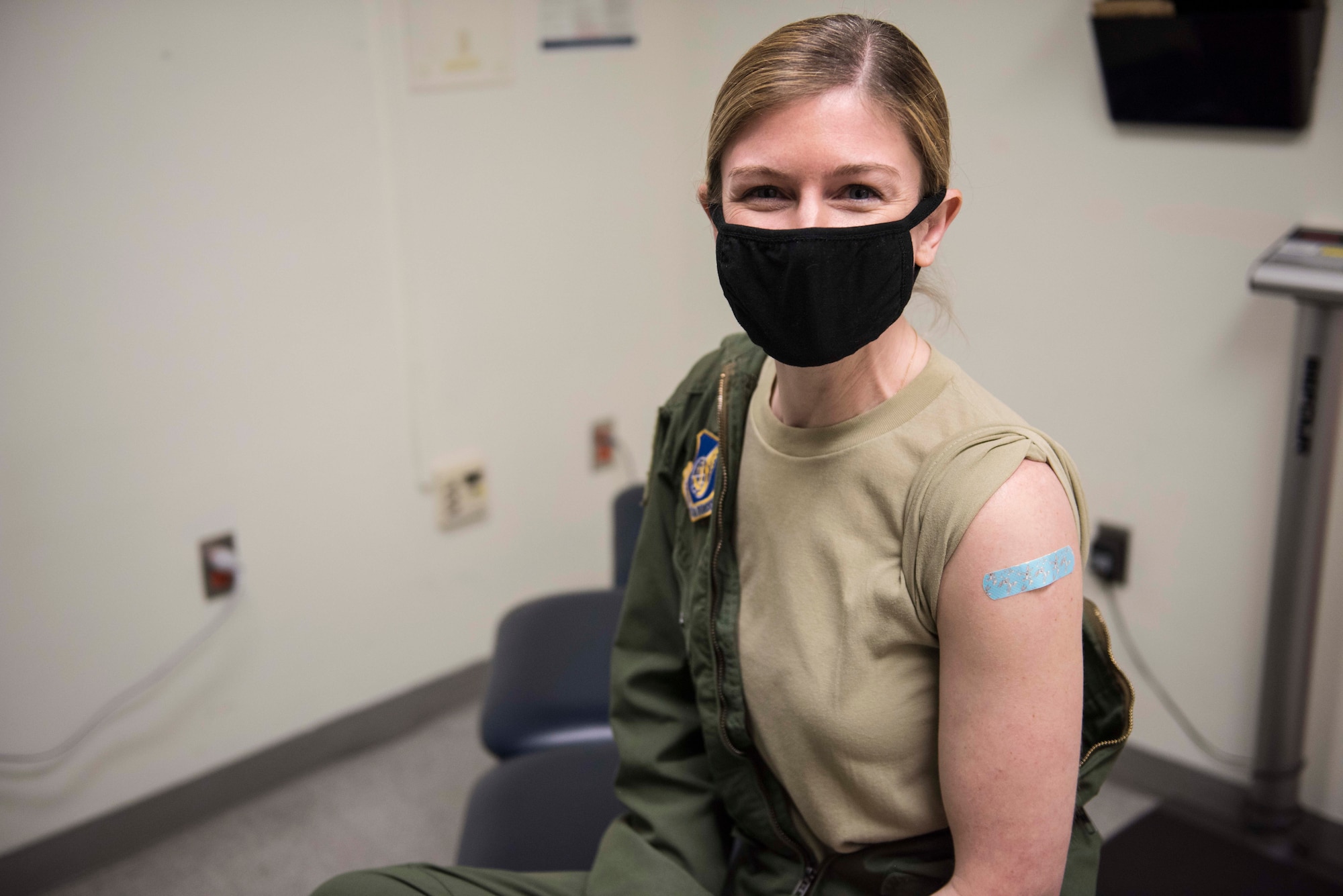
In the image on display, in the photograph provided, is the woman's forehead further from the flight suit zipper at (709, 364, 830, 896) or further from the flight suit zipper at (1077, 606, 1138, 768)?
the flight suit zipper at (1077, 606, 1138, 768)

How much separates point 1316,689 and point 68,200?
2.23 meters

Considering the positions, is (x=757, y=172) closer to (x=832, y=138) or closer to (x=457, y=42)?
(x=832, y=138)

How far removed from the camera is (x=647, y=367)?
276 centimetres

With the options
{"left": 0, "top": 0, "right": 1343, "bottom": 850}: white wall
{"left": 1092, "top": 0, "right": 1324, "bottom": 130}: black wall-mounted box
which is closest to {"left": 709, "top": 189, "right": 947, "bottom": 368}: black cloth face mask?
{"left": 0, "top": 0, "right": 1343, "bottom": 850}: white wall

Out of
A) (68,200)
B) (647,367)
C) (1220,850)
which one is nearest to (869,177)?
(68,200)

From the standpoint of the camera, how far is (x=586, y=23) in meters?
2.38

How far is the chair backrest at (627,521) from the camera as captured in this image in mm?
1871

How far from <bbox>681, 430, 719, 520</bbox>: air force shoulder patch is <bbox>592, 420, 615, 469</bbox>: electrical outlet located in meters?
1.48

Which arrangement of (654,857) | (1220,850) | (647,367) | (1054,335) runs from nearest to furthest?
(654,857) → (1220,850) → (1054,335) → (647,367)

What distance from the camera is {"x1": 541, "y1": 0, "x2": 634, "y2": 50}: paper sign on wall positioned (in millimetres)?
2320

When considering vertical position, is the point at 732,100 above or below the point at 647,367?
above

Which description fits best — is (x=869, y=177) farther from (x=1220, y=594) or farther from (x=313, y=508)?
(x=313, y=508)

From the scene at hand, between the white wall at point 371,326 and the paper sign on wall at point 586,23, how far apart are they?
0.13ft

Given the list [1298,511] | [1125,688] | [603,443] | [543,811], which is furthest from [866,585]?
[603,443]
